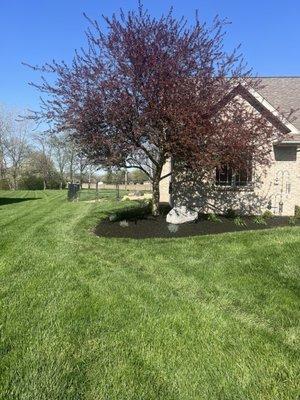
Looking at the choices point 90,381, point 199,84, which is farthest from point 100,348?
point 199,84

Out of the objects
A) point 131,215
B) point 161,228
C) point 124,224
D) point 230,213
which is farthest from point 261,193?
point 124,224

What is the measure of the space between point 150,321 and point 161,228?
19.2ft

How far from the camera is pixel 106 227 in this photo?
36.4 ft

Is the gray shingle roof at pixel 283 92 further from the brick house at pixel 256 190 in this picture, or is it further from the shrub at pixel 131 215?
the shrub at pixel 131 215

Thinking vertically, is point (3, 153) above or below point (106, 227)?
above

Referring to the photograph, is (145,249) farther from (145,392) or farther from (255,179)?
(255,179)

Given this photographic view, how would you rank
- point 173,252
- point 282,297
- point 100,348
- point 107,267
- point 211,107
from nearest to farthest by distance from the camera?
point 100,348 < point 282,297 < point 107,267 < point 173,252 < point 211,107

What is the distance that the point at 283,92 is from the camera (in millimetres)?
17891

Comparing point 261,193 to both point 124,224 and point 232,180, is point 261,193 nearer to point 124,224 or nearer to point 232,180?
point 232,180

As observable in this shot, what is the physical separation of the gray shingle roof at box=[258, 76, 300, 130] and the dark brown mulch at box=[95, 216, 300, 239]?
19.8 ft

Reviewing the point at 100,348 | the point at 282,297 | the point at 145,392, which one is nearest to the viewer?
the point at 145,392

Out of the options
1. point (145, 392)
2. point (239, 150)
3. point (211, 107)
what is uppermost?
point (211, 107)

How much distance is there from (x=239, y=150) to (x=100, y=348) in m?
7.35

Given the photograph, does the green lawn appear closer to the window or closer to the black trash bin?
the window
